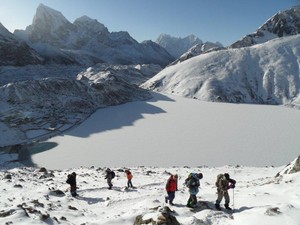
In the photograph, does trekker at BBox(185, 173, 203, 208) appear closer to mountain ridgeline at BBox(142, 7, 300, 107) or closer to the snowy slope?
the snowy slope

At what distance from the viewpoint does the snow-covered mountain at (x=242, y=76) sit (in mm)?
121750

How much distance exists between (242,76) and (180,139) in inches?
3306

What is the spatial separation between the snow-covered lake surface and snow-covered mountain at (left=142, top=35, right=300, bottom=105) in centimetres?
3228

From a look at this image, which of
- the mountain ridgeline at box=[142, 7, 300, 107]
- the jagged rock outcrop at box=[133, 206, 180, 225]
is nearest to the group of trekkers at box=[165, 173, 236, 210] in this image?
the jagged rock outcrop at box=[133, 206, 180, 225]

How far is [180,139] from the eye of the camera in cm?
5997

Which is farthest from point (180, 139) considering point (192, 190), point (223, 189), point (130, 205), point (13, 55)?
point (13, 55)

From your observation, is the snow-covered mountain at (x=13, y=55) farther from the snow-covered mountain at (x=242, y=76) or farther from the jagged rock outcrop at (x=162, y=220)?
the jagged rock outcrop at (x=162, y=220)

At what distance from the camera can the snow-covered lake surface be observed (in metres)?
49.0

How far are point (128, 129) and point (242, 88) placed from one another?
226ft

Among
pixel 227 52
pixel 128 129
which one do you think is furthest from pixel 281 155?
pixel 227 52

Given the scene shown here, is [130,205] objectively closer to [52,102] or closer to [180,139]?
[180,139]

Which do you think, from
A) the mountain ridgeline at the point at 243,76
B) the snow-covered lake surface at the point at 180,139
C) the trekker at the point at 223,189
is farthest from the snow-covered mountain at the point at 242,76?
the trekker at the point at 223,189

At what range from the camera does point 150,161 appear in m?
48.7

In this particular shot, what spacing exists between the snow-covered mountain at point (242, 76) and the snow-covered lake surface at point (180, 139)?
Answer: 106ft
